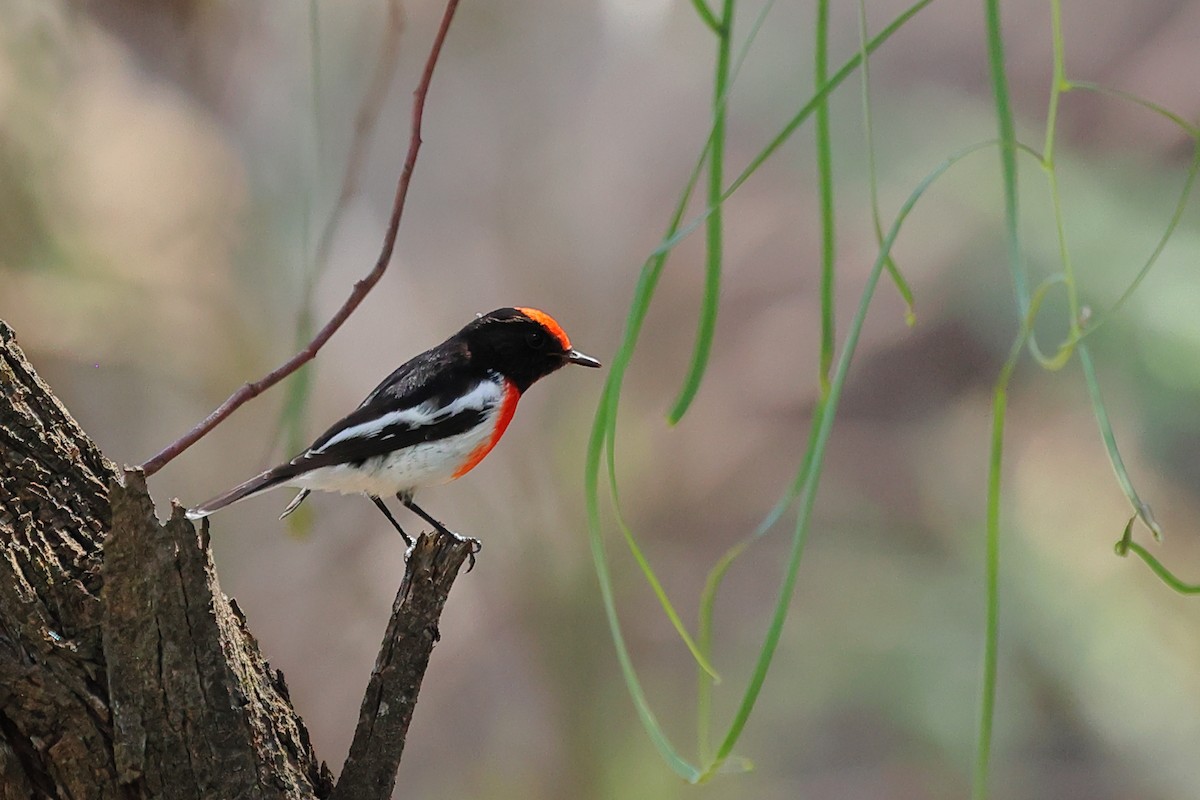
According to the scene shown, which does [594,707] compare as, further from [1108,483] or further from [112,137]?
[112,137]

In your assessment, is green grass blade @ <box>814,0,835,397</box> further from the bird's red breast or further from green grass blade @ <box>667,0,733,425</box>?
the bird's red breast

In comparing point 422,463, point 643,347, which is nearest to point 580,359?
point 422,463

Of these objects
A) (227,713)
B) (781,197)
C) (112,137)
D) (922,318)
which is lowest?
(227,713)

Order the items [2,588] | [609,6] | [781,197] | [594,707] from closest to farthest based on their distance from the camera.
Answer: [2,588] → [594,707] → [609,6] → [781,197]

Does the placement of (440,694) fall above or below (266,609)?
below

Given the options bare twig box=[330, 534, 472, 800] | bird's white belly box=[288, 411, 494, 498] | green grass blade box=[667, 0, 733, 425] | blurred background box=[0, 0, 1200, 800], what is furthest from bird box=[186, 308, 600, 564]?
blurred background box=[0, 0, 1200, 800]

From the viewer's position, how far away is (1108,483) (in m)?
2.48

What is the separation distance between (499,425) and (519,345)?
9 cm

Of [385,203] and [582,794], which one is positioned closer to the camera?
[582,794]

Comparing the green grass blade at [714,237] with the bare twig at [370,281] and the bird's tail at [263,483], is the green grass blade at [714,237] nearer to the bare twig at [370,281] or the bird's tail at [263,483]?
the bare twig at [370,281]

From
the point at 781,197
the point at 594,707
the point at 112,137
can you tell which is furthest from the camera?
the point at 781,197

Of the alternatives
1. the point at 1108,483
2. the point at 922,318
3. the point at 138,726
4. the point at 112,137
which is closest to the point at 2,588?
the point at 138,726

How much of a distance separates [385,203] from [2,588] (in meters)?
1.84

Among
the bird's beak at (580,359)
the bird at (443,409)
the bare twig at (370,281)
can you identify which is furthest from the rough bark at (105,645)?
the bird's beak at (580,359)
